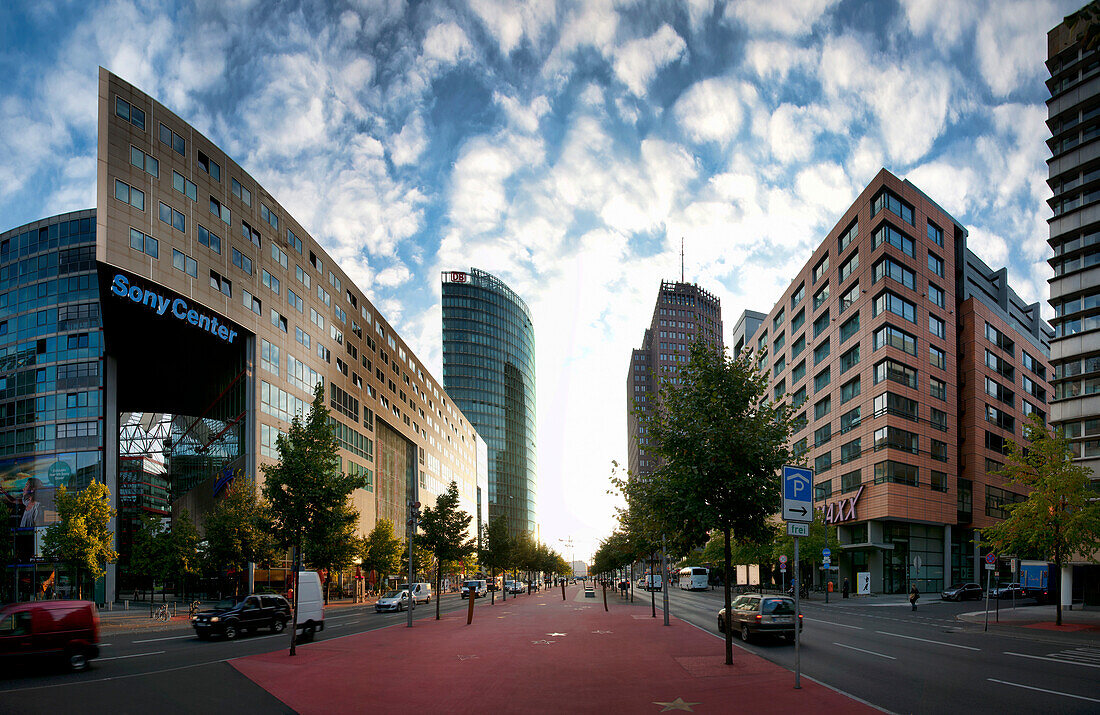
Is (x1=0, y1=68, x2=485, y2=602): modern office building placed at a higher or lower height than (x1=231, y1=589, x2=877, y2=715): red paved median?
higher

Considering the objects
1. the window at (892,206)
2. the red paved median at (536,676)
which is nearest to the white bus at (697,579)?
the window at (892,206)

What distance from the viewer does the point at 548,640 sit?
2369 centimetres

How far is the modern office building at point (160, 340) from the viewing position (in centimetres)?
4675

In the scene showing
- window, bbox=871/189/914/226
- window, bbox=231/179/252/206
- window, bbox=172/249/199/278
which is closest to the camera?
window, bbox=172/249/199/278

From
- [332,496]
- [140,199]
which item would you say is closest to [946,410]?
[332,496]

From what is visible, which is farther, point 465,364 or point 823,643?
point 465,364

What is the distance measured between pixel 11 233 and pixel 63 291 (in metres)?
9.99

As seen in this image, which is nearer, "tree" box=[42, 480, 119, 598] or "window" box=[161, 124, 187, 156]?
"tree" box=[42, 480, 119, 598]

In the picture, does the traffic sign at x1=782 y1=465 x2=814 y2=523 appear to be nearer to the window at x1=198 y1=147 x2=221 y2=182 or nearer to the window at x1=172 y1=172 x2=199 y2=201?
the window at x1=172 y1=172 x2=199 y2=201

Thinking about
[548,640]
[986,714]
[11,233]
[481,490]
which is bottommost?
[481,490]

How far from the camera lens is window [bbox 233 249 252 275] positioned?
54969 mm

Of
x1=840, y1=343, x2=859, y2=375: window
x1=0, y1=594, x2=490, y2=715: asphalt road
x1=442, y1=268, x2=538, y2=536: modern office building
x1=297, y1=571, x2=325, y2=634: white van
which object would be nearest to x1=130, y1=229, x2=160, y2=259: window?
x1=0, y1=594, x2=490, y2=715: asphalt road

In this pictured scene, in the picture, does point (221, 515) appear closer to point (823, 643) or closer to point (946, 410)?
point (823, 643)

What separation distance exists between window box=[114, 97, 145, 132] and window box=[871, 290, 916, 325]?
201ft
